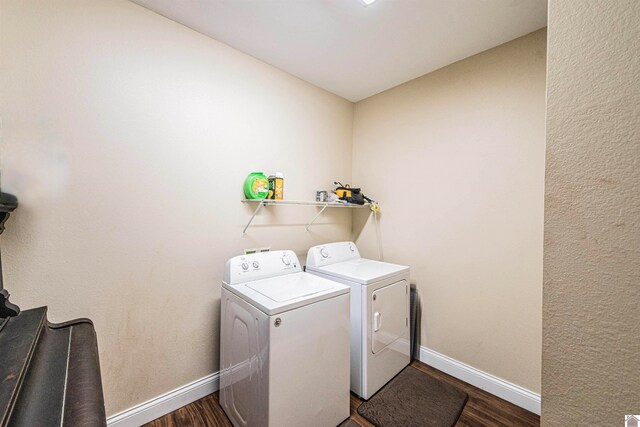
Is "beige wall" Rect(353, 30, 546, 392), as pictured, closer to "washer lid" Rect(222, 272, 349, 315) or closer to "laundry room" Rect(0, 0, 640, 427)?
"laundry room" Rect(0, 0, 640, 427)

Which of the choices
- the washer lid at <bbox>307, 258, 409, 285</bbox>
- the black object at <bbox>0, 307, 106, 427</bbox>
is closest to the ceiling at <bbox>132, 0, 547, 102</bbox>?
the washer lid at <bbox>307, 258, 409, 285</bbox>

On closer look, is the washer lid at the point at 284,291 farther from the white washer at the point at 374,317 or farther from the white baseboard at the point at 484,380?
the white baseboard at the point at 484,380

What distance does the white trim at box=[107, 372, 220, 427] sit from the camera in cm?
148

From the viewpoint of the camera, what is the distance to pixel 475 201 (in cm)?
196

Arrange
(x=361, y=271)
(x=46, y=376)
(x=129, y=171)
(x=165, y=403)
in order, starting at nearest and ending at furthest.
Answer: (x=46, y=376), (x=129, y=171), (x=165, y=403), (x=361, y=271)

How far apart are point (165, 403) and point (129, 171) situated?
4.87ft

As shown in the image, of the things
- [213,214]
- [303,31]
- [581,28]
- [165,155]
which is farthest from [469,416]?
[303,31]

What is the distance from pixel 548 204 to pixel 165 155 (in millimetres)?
1913

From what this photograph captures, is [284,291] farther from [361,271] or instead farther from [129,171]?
[129,171]

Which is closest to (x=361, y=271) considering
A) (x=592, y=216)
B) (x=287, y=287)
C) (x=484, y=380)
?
(x=287, y=287)

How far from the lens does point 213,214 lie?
6.03 feet

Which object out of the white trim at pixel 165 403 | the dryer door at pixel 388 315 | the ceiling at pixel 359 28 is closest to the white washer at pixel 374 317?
the dryer door at pixel 388 315

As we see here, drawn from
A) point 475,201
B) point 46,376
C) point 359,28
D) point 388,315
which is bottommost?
point 388,315

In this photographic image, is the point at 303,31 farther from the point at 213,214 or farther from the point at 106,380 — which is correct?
the point at 106,380
